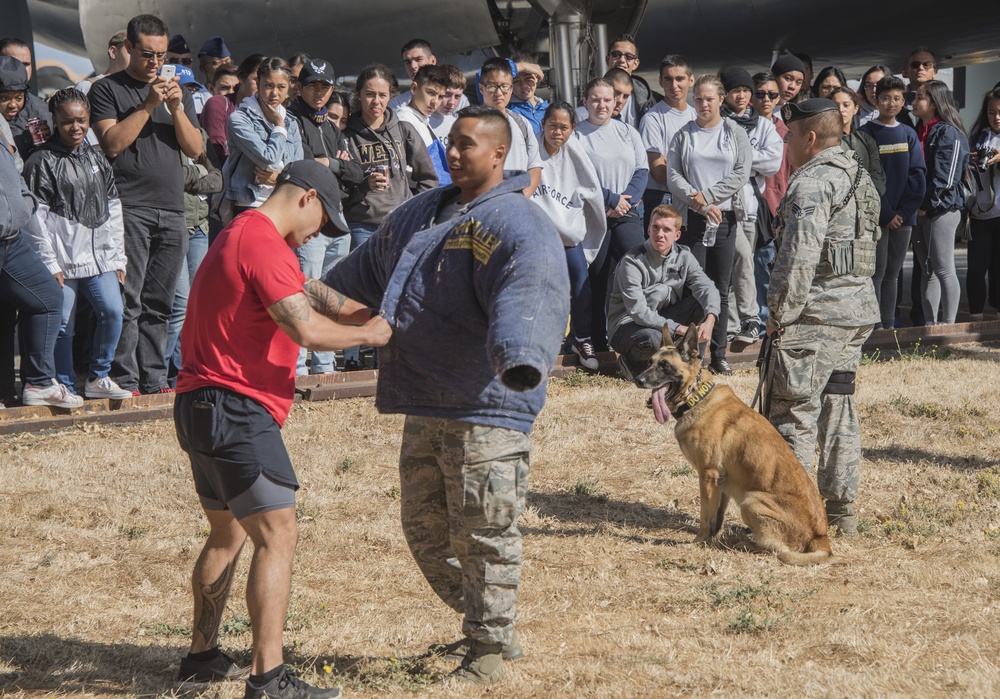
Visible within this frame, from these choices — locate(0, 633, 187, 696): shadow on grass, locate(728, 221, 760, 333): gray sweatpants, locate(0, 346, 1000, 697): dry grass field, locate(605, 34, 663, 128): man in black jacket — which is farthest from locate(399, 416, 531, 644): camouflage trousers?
locate(605, 34, 663, 128): man in black jacket

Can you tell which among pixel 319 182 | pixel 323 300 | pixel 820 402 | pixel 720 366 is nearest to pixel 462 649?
pixel 323 300

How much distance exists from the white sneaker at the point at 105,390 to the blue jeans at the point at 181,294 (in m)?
0.50

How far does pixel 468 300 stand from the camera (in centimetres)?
379

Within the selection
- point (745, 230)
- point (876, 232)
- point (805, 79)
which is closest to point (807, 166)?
point (876, 232)

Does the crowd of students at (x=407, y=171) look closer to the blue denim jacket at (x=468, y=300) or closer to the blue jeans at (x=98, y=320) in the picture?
the blue jeans at (x=98, y=320)

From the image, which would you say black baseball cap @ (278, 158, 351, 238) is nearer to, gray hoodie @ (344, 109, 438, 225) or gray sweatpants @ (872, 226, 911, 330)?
gray hoodie @ (344, 109, 438, 225)

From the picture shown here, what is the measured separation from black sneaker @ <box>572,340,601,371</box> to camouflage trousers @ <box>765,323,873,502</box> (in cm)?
348

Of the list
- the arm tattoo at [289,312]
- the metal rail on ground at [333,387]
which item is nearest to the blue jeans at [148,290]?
the metal rail on ground at [333,387]

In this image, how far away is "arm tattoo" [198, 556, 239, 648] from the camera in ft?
13.1

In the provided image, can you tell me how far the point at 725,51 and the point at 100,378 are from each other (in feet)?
33.9

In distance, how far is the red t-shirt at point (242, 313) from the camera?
3672mm

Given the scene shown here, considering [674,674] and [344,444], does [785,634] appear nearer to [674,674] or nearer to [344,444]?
[674,674]

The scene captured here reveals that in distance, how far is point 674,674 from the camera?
426 cm

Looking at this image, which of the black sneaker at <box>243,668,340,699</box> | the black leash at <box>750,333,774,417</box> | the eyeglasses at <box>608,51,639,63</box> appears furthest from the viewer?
the eyeglasses at <box>608,51,639,63</box>
